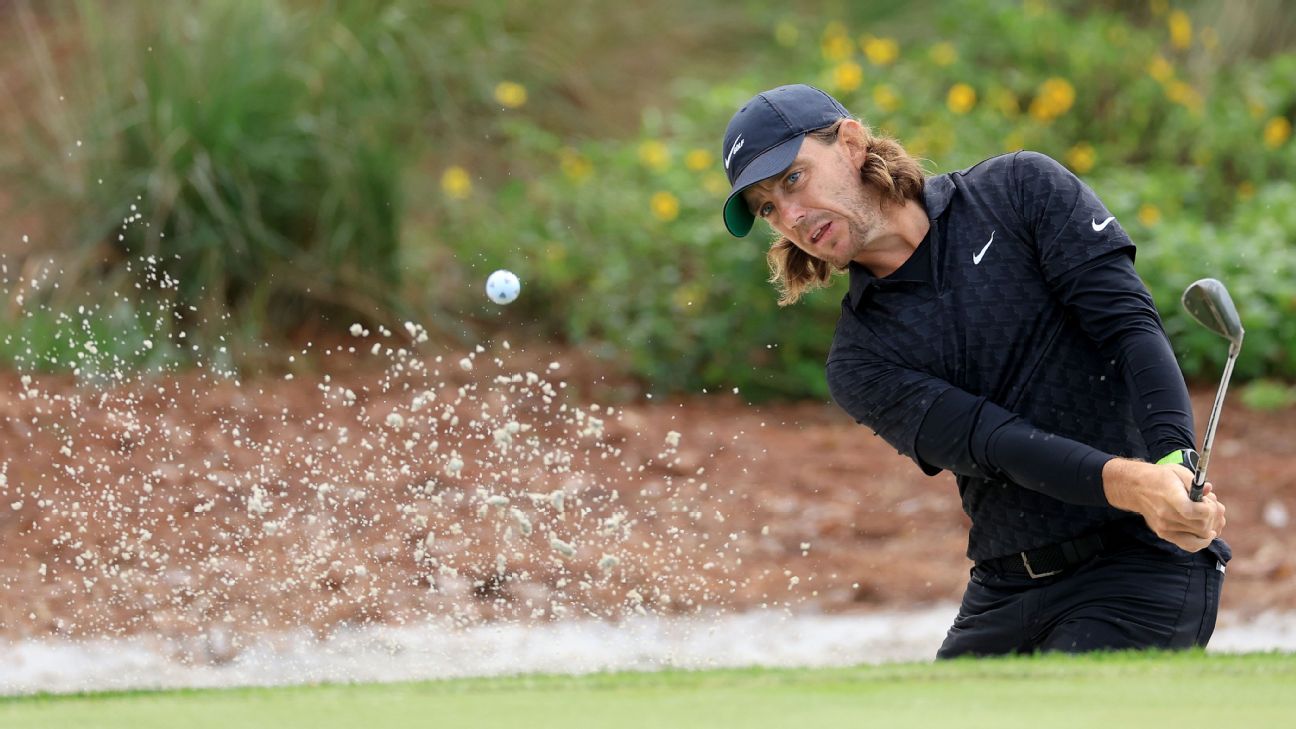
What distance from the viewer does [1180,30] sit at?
8.92 metres

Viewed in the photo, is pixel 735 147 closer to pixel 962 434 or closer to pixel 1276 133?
pixel 962 434

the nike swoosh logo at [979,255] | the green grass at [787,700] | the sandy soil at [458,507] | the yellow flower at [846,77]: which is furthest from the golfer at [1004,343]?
the yellow flower at [846,77]

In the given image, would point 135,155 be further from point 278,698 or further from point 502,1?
point 278,698

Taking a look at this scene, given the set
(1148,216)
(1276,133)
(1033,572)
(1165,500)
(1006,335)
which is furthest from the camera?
(1276,133)

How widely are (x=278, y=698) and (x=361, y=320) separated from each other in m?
4.85

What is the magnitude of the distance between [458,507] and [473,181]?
3.40 meters

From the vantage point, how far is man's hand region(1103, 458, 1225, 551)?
2.70m

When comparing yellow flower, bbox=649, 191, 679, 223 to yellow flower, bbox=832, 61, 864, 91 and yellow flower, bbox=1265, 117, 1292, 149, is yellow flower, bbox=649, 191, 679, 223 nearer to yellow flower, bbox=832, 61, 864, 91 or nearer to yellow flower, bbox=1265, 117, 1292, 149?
yellow flower, bbox=832, 61, 864, 91

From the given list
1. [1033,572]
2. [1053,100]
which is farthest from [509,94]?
[1033,572]

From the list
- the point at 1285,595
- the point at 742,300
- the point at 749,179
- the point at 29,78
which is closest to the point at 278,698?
the point at 749,179

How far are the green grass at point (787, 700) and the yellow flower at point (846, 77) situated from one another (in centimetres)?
532

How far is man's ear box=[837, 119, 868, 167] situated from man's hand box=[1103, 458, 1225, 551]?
0.79m

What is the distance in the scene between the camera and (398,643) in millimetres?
5027

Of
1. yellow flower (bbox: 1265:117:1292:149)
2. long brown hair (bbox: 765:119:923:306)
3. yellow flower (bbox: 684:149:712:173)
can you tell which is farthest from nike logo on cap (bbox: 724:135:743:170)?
yellow flower (bbox: 1265:117:1292:149)
